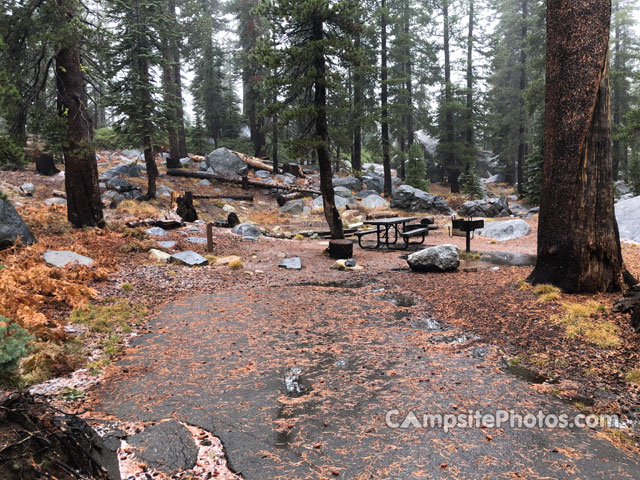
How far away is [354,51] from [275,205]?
13011mm

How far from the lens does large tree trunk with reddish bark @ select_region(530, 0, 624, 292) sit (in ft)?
20.6

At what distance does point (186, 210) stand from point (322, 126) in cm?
730

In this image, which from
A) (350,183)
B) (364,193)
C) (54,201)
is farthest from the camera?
(350,183)

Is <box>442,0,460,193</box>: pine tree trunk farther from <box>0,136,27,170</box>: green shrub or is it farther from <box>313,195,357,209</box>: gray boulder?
<box>0,136,27,170</box>: green shrub

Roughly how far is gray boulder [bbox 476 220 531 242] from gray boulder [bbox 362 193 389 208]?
9.15 metres

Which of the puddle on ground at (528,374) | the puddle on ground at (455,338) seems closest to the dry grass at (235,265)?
the puddle on ground at (455,338)

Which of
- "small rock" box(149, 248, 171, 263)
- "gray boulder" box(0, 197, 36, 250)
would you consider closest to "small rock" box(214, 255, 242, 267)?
"small rock" box(149, 248, 171, 263)

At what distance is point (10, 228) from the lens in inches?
332

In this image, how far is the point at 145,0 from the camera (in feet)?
61.7

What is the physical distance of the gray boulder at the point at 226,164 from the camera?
27625 millimetres

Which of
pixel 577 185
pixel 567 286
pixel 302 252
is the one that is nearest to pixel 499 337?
pixel 567 286

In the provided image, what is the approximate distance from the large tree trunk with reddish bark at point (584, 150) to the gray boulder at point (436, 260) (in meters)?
3.36

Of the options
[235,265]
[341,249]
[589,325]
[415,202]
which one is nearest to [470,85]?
[415,202]

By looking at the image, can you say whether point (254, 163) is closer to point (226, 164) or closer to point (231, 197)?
point (226, 164)
